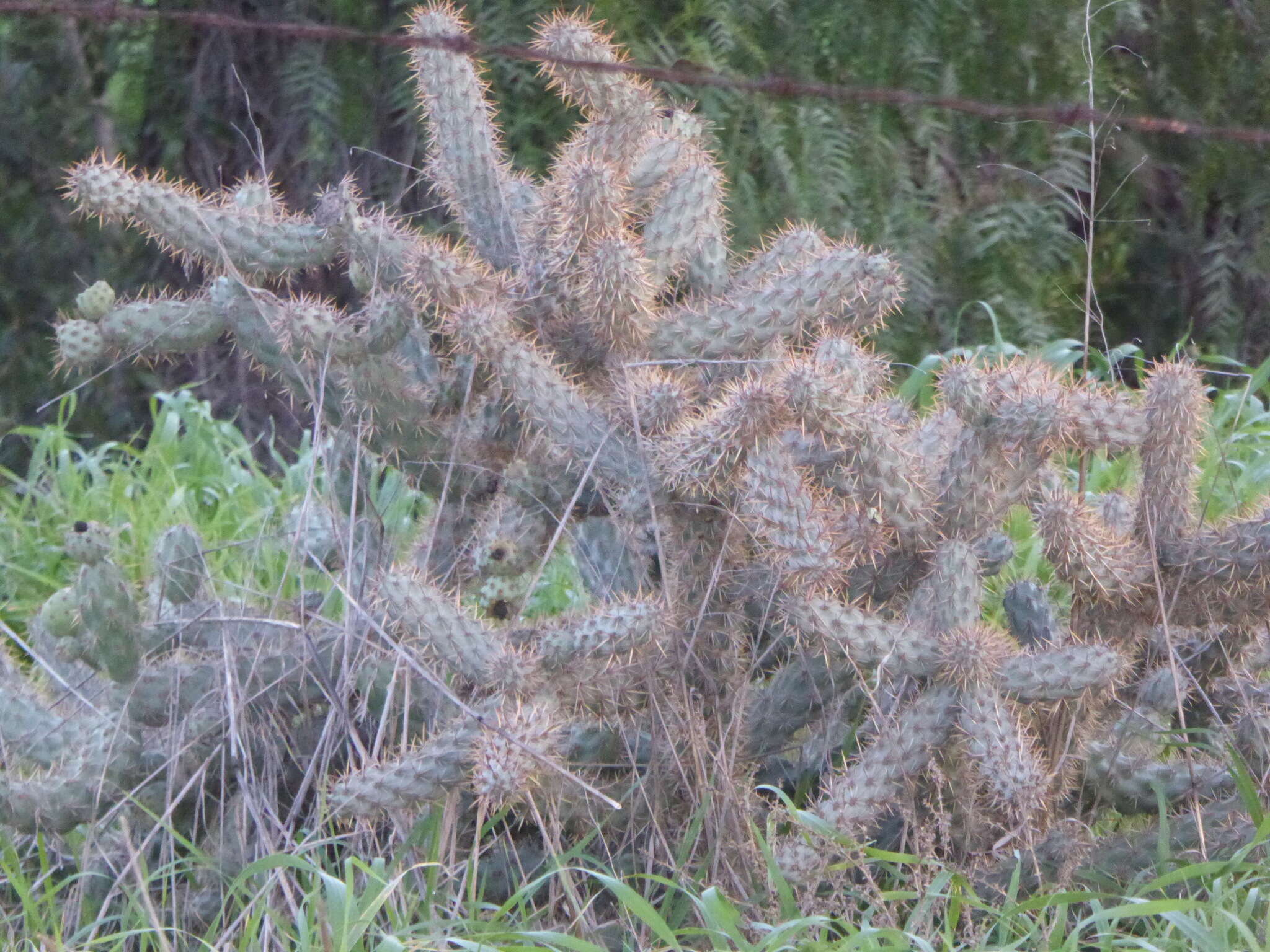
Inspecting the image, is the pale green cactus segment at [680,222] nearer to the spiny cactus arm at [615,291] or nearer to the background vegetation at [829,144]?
the spiny cactus arm at [615,291]

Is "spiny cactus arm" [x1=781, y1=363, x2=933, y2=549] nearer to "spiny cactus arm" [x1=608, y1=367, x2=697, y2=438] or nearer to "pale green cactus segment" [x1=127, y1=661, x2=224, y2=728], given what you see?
"spiny cactus arm" [x1=608, y1=367, x2=697, y2=438]

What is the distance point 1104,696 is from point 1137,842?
220mm

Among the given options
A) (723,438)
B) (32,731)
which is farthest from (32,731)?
(723,438)

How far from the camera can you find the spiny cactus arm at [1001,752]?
192 centimetres

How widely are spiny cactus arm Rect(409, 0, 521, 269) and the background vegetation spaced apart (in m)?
1.12

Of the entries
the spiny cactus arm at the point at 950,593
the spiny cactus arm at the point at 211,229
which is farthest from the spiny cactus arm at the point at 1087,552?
the spiny cactus arm at the point at 211,229

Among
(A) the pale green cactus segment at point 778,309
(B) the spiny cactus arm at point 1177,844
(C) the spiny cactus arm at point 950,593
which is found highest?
(A) the pale green cactus segment at point 778,309

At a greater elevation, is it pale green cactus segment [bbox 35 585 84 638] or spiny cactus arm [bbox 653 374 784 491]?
spiny cactus arm [bbox 653 374 784 491]

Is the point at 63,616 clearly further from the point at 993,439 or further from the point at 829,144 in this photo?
the point at 829,144

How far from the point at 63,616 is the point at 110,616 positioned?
0.86 ft

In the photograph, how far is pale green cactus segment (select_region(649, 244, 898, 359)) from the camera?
7.14 ft

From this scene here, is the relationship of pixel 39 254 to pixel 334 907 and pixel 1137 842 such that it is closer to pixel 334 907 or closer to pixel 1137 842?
pixel 334 907

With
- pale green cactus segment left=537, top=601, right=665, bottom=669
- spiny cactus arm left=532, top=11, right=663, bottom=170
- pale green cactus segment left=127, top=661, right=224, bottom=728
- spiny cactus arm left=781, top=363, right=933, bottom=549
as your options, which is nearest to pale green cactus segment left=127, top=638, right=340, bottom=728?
pale green cactus segment left=127, top=661, right=224, bottom=728

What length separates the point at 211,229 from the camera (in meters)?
2.36
